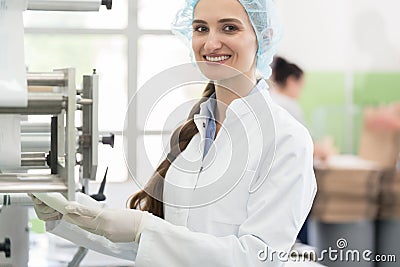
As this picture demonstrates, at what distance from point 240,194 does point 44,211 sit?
1.14 feet

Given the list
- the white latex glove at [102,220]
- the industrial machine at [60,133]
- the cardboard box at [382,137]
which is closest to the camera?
the industrial machine at [60,133]

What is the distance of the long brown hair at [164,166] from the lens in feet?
4.75

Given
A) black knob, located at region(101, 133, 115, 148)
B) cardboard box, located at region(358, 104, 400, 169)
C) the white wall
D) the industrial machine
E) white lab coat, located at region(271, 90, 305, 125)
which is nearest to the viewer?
the industrial machine

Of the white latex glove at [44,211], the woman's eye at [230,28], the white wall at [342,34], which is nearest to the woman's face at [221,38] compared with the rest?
the woman's eye at [230,28]

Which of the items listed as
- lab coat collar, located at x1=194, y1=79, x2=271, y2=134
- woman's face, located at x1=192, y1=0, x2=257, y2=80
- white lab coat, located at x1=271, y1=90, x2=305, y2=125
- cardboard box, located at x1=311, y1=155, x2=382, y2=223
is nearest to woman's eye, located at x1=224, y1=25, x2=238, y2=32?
woman's face, located at x1=192, y1=0, x2=257, y2=80

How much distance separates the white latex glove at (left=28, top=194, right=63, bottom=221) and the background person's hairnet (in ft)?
1.64

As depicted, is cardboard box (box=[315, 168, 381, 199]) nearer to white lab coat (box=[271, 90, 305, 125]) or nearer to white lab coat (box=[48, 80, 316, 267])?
white lab coat (box=[271, 90, 305, 125])

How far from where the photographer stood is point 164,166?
1.46m

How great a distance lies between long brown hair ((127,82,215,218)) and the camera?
1.45m

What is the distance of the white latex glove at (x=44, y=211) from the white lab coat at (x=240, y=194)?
169 millimetres

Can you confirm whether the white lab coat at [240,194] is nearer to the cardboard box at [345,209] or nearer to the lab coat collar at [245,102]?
the lab coat collar at [245,102]

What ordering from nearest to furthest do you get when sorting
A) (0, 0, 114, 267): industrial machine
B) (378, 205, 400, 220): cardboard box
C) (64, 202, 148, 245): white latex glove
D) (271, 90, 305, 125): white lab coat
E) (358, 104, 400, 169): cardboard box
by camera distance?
(0, 0, 114, 267): industrial machine → (64, 202, 148, 245): white latex glove → (271, 90, 305, 125): white lab coat → (378, 205, 400, 220): cardboard box → (358, 104, 400, 169): cardboard box

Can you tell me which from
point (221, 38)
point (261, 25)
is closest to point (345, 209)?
point (261, 25)

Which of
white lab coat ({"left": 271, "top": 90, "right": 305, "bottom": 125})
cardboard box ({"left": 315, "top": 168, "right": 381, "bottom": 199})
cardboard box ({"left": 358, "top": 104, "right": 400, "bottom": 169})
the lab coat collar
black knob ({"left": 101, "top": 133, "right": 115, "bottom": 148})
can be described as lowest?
cardboard box ({"left": 315, "top": 168, "right": 381, "bottom": 199})
